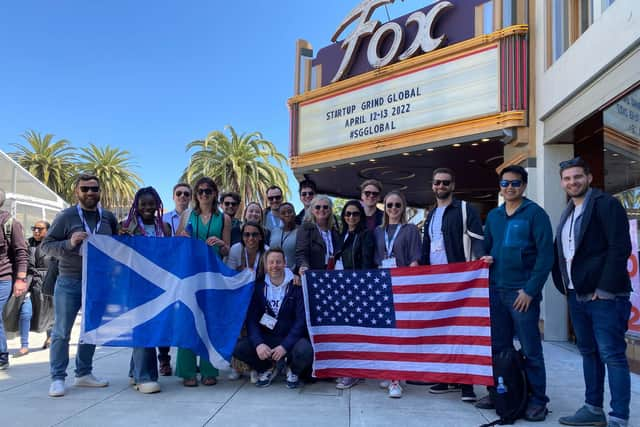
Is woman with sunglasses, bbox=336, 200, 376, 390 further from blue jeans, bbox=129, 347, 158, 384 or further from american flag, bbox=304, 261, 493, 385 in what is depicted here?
blue jeans, bbox=129, 347, 158, 384

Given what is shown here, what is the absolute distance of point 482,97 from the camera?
30.2 ft

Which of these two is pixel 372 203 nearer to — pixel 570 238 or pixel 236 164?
pixel 570 238

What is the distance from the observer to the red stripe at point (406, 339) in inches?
170

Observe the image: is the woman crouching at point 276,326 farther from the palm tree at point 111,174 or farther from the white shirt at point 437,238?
the palm tree at point 111,174

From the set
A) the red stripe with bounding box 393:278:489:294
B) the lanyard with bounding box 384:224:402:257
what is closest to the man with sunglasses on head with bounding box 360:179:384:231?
the lanyard with bounding box 384:224:402:257

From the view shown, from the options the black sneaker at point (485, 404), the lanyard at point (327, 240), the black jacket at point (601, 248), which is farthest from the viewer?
the lanyard at point (327, 240)

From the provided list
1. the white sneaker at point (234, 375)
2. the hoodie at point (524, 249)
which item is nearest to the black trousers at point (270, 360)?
the white sneaker at point (234, 375)

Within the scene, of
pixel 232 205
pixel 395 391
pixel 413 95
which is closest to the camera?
pixel 395 391

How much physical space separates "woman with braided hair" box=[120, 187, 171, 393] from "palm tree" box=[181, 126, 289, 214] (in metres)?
21.3

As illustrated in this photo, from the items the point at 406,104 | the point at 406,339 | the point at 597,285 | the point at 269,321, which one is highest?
the point at 406,104

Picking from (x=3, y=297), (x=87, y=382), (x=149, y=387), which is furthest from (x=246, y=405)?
(x=3, y=297)

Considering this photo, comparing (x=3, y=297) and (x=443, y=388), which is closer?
(x=443, y=388)

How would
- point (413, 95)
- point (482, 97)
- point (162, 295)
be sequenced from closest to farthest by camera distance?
point (162, 295)
point (482, 97)
point (413, 95)

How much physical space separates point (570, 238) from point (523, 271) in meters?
0.44
